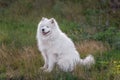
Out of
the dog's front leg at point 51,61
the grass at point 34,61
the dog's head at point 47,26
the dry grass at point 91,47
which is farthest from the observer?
the dry grass at point 91,47

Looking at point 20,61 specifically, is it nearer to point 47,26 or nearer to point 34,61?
point 34,61

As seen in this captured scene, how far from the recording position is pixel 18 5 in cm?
1828

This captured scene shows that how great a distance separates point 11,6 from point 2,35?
500cm

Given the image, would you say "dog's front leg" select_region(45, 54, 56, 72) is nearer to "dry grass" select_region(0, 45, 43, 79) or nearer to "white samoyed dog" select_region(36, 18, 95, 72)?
"white samoyed dog" select_region(36, 18, 95, 72)

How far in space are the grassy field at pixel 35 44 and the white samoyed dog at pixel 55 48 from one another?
0.59ft

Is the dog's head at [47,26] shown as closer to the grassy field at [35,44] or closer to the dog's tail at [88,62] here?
the grassy field at [35,44]

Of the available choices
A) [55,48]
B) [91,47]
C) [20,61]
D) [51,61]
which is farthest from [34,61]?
[91,47]

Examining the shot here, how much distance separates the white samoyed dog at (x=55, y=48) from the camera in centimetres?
976

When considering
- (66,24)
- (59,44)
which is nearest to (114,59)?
(59,44)

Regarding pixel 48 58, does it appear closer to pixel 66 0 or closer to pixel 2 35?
pixel 2 35

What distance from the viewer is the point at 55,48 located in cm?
980

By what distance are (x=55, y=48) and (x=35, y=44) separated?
2752mm

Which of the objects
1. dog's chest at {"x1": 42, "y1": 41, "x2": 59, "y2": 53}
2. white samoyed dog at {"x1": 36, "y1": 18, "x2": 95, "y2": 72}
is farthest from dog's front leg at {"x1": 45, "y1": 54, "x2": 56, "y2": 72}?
dog's chest at {"x1": 42, "y1": 41, "x2": 59, "y2": 53}

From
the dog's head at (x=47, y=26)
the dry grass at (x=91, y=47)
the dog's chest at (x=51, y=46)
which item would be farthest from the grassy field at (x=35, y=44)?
the dog's head at (x=47, y=26)
